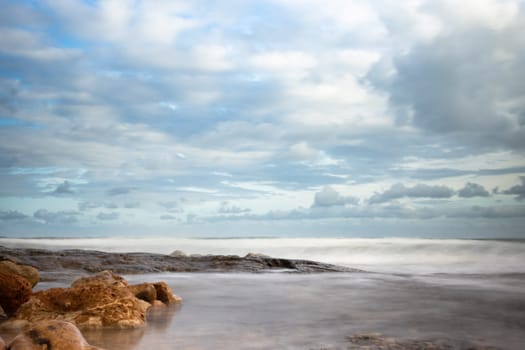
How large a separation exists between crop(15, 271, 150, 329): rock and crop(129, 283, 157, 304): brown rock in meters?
0.88

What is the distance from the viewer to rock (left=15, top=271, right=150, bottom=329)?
4734mm

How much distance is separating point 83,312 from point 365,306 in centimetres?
337

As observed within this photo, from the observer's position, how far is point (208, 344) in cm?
404

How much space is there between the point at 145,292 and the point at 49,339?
311 cm

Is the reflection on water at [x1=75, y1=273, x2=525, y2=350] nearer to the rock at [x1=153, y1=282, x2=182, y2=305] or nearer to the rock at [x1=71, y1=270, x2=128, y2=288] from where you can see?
the rock at [x1=153, y1=282, x2=182, y2=305]

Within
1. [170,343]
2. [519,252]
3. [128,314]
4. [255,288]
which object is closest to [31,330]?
[170,343]

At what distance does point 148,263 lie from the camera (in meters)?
12.5

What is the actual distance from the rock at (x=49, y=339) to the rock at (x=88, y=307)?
1486 mm

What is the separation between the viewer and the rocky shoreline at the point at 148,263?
Result: 1159 cm

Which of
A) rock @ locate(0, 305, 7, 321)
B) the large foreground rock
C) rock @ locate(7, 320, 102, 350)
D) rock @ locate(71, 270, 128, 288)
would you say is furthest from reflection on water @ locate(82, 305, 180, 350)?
rock @ locate(0, 305, 7, 321)

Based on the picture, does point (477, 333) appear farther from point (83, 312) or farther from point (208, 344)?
point (83, 312)

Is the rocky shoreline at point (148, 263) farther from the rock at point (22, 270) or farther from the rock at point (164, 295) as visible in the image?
the rock at point (164, 295)

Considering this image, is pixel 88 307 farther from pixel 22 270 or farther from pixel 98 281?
pixel 22 270

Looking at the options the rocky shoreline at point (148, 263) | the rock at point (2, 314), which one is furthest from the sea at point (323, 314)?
the rocky shoreline at point (148, 263)
